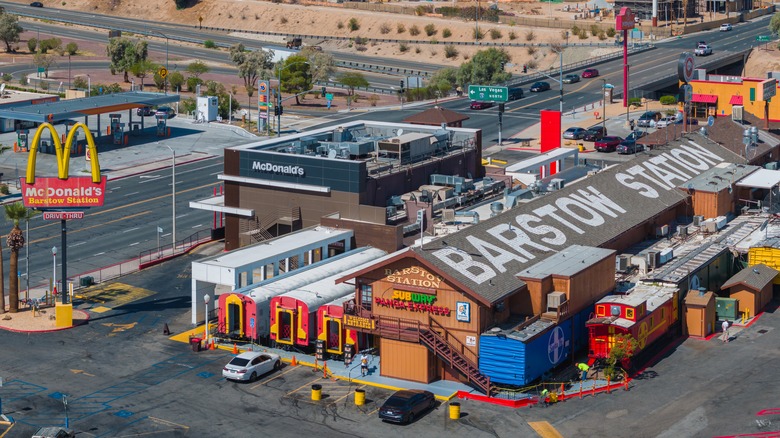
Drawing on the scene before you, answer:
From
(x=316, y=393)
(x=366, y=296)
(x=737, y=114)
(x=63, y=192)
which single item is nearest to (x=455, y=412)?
(x=316, y=393)

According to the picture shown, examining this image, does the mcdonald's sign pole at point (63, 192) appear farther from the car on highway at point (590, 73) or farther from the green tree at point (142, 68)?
the car on highway at point (590, 73)

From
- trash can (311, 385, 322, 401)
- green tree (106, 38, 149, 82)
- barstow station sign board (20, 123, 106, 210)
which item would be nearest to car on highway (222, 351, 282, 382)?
trash can (311, 385, 322, 401)

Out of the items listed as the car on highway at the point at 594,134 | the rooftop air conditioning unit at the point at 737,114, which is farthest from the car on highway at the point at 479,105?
the rooftop air conditioning unit at the point at 737,114

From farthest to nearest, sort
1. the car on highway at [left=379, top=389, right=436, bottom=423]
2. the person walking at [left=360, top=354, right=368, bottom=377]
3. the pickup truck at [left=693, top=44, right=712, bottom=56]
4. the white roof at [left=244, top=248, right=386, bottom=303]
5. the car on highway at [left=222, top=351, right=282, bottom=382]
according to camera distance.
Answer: the pickup truck at [left=693, top=44, right=712, bottom=56], the white roof at [left=244, top=248, right=386, bottom=303], the person walking at [left=360, top=354, right=368, bottom=377], the car on highway at [left=222, top=351, right=282, bottom=382], the car on highway at [left=379, top=389, right=436, bottom=423]

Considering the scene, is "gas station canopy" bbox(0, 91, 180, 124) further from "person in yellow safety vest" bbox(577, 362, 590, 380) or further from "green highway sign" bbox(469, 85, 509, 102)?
"person in yellow safety vest" bbox(577, 362, 590, 380)

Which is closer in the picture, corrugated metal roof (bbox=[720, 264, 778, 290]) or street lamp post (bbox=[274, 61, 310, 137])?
corrugated metal roof (bbox=[720, 264, 778, 290])

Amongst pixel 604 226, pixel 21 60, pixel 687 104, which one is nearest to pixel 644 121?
pixel 687 104
